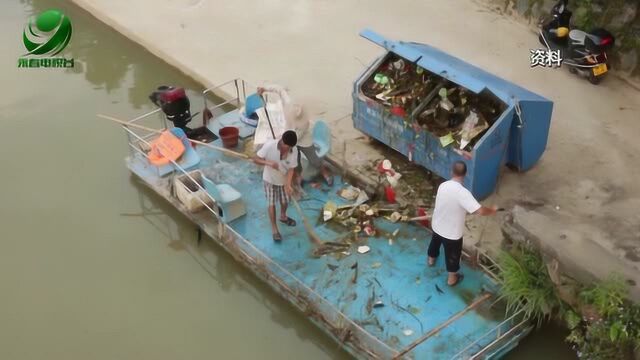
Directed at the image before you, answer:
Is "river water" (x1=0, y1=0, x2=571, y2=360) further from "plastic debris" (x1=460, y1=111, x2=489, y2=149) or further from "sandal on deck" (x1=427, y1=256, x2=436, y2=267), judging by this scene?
"plastic debris" (x1=460, y1=111, x2=489, y2=149)

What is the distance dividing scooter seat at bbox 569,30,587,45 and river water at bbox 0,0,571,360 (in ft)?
16.0

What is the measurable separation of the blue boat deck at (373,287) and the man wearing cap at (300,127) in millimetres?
279

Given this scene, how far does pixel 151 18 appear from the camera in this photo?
1294cm

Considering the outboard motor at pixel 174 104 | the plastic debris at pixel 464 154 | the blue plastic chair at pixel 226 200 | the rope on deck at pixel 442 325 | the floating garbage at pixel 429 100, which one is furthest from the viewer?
the outboard motor at pixel 174 104

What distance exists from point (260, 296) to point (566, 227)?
135 inches

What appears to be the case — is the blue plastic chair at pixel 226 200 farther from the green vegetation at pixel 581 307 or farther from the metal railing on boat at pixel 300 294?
the green vegetation at pixel 581 307

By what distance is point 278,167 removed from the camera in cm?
767

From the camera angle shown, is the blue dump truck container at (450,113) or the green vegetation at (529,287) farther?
the blue dump truck container at (450,113)

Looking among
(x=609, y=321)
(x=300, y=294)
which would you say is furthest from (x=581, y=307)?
(x=300, y=294)

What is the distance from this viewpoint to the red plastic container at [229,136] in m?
9.49

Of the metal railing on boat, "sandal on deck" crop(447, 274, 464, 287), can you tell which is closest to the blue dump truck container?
"sandal on deck" crop(447, 274, 464, 287)

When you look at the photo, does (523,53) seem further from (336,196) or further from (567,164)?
(336,196)

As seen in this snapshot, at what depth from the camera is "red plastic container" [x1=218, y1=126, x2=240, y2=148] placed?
31.1 ft

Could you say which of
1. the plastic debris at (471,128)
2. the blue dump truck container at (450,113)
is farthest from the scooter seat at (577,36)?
the plastic debris at (471,128)
